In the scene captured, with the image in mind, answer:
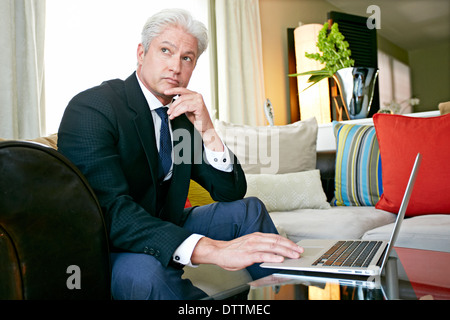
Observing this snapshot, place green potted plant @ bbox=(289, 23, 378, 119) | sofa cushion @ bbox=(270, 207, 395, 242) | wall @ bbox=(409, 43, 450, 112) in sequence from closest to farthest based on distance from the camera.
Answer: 1. sofa cushion @ bbox=(270, 207, 395, 242)
2. green potted plant @ bbox=(289, 23, 378, 119)
3. wall @ bbox=(409, 43, 450, 112)

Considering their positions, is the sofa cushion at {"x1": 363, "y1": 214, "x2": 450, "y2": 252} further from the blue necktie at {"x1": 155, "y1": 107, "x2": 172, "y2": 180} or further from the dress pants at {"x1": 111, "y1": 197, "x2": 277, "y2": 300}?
the blue necktie at {"x1": 155, "y1": 107, "x2": 172, "y2": 180}

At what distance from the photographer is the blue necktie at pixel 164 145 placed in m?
1.20

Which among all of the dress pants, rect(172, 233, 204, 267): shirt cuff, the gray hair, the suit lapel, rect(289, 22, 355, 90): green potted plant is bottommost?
the dress pants

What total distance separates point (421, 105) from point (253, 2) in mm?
5464

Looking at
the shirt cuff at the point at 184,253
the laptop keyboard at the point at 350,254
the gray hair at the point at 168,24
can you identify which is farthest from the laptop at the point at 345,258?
the gray hair at the point at 168,24

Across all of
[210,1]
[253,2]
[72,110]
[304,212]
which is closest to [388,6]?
[253,2]

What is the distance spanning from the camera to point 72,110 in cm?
100

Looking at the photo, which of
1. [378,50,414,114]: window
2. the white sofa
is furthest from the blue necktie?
[378,50,414,114]: window

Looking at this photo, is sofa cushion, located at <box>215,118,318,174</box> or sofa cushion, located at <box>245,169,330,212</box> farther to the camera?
sofa cushion, located at <box>215,118,318,174</box>

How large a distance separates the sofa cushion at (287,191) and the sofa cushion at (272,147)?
0.11 m

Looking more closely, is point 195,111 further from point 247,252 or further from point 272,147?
point 272,147

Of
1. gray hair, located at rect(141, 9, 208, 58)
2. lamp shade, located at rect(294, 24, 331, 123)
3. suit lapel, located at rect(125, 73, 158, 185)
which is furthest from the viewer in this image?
lamp shade, located at rect(294, 24, 331, 123)

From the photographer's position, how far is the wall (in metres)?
7.54
